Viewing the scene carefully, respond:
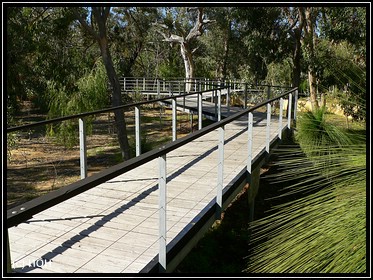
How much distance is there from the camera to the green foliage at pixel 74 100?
502 inches

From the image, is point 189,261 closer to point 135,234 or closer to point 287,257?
point 135,234

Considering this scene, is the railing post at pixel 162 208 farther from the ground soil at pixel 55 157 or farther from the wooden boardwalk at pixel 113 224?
the ground soil at pixel 55 157

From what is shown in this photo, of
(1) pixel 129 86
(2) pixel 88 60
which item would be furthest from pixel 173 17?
(2) pixel 88 60

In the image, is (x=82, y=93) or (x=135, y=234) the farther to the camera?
(x=82, y=93)

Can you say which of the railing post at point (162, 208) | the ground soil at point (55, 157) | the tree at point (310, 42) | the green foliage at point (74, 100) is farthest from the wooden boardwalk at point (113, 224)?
the green foliage at point (74, 100)

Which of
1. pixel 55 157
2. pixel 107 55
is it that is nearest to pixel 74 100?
pixel 107 55

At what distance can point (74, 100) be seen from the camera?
13438 mm

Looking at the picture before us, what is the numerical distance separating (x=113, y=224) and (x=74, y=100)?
431 inches

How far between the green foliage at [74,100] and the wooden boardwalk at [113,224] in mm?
8295

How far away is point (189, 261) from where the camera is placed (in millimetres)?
5203

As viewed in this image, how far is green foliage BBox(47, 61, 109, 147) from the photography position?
12.8m

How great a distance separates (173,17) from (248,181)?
21847 mm

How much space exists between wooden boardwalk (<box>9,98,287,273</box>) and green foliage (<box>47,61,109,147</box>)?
830 cm

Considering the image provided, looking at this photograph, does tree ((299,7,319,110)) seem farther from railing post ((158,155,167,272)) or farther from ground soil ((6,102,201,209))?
railing post ((158,155,167,272))
